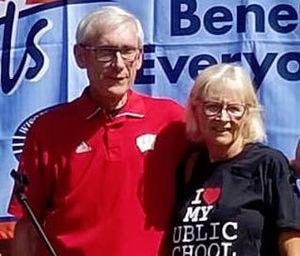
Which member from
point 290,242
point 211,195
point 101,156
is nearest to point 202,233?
point 211,195

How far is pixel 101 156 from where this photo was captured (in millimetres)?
2432

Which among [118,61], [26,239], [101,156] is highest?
[118,61]

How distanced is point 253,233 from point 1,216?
1192 millimetres

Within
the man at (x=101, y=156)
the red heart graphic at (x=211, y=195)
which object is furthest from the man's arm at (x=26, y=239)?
the red heart graphic at (x=211, y=195)

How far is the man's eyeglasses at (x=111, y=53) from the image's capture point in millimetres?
2412

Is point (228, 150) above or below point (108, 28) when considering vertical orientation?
below

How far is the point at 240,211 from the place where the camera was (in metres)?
2.31

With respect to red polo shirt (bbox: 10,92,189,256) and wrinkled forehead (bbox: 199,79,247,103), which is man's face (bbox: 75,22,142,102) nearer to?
red polo shirt (bbox: 10,92,189,256)

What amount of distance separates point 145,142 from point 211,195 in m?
0.21

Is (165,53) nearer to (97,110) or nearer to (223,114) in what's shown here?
(97,110)

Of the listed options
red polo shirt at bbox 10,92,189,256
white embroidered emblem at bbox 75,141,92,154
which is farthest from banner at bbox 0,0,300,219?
white embroidered emblem at bbox 75,141,92,154

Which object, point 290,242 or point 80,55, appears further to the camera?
point 80,55

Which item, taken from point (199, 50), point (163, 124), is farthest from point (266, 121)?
point (163, 124)

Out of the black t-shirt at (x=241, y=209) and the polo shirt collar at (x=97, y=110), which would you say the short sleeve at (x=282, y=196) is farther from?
the polo shirt collar at (x=97, y=110)
